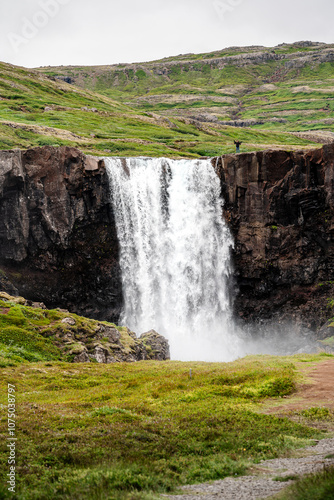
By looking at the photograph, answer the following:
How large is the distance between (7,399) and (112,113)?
124372mm

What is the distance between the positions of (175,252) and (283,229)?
14.2m

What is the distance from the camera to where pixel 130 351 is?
40531mm

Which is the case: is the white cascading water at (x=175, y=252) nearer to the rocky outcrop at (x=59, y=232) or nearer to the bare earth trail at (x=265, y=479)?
the rocky outcrop at (x=59, y=232)

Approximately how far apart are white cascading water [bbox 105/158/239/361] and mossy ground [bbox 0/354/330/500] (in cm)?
2918

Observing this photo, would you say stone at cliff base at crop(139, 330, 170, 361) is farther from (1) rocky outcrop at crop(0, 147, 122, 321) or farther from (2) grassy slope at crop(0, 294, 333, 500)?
(1) rocky outcrop at crop(0, 147, 122, 321)

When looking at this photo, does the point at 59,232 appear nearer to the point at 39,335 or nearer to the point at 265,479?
the point at 39,335

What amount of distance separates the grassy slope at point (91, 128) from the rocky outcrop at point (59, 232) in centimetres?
1833

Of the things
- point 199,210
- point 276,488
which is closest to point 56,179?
point 199,210

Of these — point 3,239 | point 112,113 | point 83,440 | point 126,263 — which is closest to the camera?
point 83,440

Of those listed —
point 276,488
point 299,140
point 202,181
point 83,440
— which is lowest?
point 83,440

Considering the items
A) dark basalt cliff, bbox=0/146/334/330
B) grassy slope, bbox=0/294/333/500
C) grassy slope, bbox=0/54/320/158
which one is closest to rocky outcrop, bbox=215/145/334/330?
dark basalt cliff, bbox=0/146/334/330

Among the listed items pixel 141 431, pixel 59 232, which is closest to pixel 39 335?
pixel 59 232

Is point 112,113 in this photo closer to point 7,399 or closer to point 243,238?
point 243,238

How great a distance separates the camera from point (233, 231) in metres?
60.3
